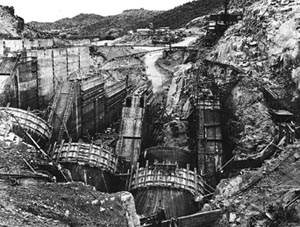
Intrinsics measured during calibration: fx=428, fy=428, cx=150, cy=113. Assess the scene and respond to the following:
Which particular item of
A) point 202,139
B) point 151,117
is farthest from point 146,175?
point 151,117

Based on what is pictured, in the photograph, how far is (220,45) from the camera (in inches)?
989

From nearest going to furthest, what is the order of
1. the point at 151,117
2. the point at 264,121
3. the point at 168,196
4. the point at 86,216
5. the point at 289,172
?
the point at 86,216
the point at 289,172
the point at 168,196
the point at 264,121
the point at 151,117

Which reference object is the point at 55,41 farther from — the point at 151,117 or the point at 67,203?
the point at 67,203

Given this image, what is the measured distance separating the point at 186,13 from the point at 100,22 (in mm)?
29271

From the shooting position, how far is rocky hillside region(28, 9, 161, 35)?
89.6 metres

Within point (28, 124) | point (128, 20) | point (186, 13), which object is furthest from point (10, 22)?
point (128, 20)

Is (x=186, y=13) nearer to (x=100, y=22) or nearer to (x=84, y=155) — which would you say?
(x=100, y=22)

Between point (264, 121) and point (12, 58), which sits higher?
point (12, 58)

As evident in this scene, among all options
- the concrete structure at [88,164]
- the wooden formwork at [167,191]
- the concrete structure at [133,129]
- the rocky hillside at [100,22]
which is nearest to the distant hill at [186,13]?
the rocky hillside at [100,22]

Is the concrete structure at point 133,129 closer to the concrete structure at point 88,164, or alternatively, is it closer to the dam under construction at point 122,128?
the dam under construction at point 122,128

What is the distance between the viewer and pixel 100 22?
99062 millimetres

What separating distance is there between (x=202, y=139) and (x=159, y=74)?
14312mm

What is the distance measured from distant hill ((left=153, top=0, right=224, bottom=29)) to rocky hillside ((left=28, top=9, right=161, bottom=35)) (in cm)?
899

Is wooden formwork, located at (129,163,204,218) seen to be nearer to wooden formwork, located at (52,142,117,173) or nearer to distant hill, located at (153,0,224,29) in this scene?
wooden formwork, located at (52,142,117,173)
